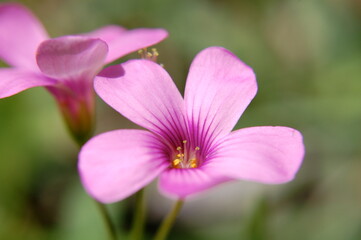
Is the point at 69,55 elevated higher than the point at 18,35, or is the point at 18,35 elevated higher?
the point at 69,55

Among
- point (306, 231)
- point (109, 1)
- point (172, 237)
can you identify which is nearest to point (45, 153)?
point (172, 237)

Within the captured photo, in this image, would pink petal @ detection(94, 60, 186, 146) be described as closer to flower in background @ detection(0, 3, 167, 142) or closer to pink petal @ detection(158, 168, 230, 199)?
flower in background @ detection(0, 3, 167, 142)

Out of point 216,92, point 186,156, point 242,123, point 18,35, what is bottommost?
point 242,123

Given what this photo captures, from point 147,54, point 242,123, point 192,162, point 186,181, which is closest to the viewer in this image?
point 186,181

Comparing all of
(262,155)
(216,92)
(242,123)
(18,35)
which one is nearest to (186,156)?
(216,92)

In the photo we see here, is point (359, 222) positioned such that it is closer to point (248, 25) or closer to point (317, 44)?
point (317, 44)

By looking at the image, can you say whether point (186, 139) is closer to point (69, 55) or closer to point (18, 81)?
point (69, 55)

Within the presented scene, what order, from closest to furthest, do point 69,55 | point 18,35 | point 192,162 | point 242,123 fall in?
point 69,55 < point 192,162 < point 18,35 < point 242,123
